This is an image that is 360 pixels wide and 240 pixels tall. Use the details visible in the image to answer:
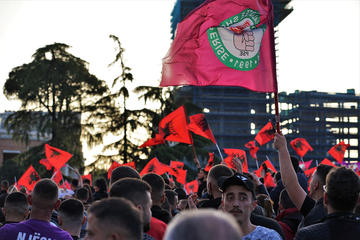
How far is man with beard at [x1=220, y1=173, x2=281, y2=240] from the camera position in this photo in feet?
13.1

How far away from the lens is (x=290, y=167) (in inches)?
177

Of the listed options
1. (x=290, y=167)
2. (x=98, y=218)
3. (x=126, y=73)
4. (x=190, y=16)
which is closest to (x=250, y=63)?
(x=190, y=16)

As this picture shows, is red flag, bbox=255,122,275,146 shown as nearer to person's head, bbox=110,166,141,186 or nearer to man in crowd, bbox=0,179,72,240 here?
person's head, bbox=110,166,141,186

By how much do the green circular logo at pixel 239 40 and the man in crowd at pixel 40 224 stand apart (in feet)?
9.76

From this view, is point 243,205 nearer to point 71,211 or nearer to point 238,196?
point 238,196

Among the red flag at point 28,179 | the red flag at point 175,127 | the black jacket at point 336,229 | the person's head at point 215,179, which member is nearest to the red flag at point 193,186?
the red flag at point 175,127

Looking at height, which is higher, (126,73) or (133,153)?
(126,73)

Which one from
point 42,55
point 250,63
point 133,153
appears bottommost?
point 133,153

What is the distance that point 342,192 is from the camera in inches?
138

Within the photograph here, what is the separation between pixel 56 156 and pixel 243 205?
12212 millimetres

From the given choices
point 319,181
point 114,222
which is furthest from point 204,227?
point 319,181

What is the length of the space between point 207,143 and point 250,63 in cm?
2286

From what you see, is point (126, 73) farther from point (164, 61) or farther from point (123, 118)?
point (164, 61)

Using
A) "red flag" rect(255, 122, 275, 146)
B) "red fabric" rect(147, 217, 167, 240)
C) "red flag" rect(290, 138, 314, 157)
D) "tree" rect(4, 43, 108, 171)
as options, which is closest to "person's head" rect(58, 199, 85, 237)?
"red fabric" rect(147, 217, 167, 240)
